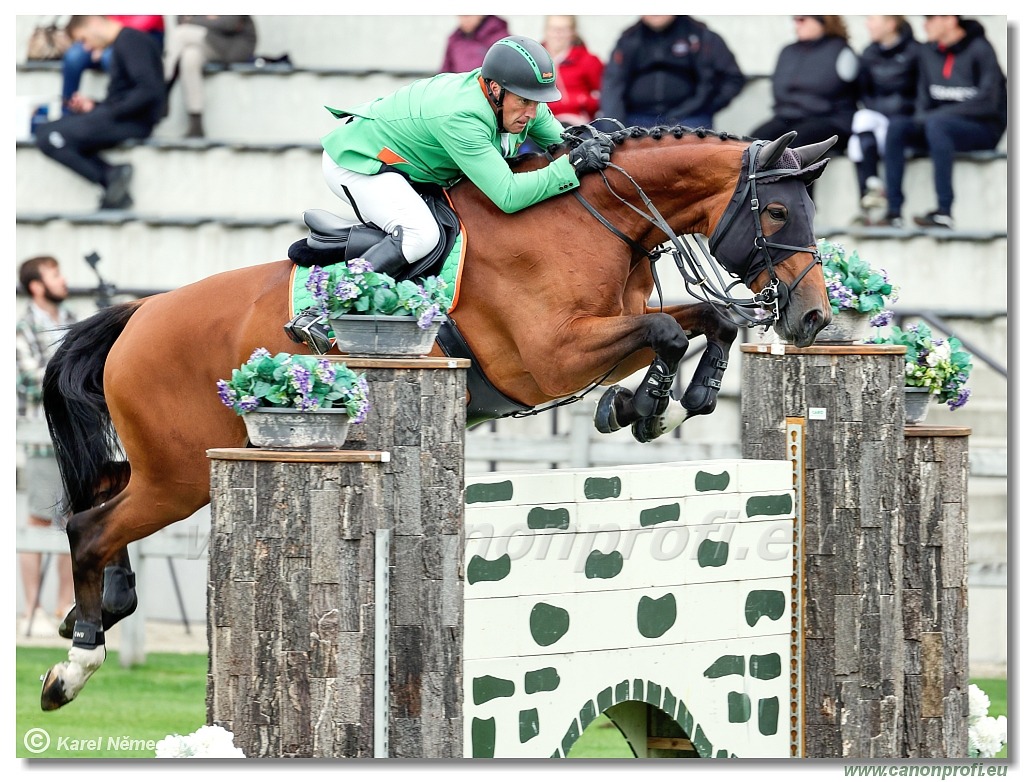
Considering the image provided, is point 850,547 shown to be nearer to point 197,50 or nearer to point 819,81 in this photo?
point 819,81

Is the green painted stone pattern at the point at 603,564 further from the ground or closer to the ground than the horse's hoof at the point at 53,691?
further from the ground

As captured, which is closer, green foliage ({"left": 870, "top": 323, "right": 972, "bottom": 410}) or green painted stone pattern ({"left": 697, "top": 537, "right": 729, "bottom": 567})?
green painted stone pattern ({"left": 697, "top": 537, "right": 729, "bottom": 567})

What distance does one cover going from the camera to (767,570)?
4555 millimetres

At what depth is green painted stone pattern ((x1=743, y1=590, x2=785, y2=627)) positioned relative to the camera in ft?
14.8

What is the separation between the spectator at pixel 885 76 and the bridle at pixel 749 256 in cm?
429

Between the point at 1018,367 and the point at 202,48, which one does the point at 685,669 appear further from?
the point at 202,48

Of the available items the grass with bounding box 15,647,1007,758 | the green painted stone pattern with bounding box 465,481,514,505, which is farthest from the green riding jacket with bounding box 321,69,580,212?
the grass with bounding box 15,647,1007,758

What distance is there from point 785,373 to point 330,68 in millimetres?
6190

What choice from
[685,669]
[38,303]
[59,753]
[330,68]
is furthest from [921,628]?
[330,68]

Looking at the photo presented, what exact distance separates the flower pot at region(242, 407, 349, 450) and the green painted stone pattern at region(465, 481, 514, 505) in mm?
394

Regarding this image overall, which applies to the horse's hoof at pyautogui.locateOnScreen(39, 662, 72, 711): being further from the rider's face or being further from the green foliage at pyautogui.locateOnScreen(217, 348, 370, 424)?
the rider's face

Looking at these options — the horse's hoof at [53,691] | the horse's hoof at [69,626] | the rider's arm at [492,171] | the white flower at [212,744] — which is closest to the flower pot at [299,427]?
the white flower at [212,744]

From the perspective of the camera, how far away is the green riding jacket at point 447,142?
4.56m

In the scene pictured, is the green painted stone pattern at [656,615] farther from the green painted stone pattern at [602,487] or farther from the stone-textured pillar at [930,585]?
the stone-textured pillar at [930,585]
